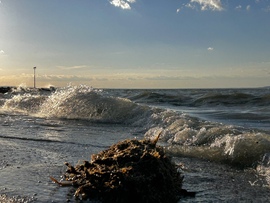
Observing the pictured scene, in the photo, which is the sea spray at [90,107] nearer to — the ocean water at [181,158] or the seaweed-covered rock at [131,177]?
the ocean water at [181,158]

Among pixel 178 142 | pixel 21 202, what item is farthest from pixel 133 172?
pixel 178 142

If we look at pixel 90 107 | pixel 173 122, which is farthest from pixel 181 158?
pixel 90 107

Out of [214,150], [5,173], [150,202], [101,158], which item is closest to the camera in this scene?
[150,202]

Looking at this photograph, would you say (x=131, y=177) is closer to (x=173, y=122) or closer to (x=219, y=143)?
(x=219, y=143)

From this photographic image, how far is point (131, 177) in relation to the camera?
2.87 metres

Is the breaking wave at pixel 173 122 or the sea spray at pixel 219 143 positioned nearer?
the sea spray at pixel 219 143

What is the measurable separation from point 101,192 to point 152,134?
16.5 feet

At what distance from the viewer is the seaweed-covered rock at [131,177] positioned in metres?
2.85

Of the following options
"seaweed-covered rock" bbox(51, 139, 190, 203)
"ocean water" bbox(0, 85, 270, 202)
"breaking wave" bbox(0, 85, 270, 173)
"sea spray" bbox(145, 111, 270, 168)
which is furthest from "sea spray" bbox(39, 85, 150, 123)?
"seaweed-covered rock" bbox(51, 139, 190, 203)

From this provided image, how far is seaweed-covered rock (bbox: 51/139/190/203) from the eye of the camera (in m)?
2.85

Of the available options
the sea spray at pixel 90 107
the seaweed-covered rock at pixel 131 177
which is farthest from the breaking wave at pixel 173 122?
the seaweed-covered rock at pixel 131 177

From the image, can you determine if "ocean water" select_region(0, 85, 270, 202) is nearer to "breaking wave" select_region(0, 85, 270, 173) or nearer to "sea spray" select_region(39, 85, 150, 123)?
"breaking wave" select_region(0, 85, 270, 173)

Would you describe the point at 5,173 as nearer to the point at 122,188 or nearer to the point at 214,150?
the point at 122,188

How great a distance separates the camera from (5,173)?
3.93 metres
